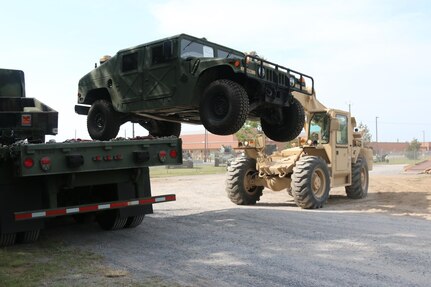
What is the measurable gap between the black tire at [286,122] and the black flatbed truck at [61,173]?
2353mm

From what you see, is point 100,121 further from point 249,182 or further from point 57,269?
point 249,182

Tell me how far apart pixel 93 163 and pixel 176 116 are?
312cm

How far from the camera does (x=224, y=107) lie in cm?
723

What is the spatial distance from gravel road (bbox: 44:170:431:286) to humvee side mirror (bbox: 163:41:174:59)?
2.90m

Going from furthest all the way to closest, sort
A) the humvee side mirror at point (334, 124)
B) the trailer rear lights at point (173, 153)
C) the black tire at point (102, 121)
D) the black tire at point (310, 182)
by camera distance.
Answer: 1. the humvee side mirror at point (334, 124)
2. the black tire at point (310, 182)
3. the black tire at point (102, 121)
4. the trailer rear lights at point (173, 153)

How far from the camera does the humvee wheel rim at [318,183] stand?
1147 centimetres

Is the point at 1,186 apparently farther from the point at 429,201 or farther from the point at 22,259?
the point at 429,201

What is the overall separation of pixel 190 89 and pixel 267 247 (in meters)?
2.72

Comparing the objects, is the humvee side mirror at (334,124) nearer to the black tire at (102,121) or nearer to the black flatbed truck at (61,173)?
the black tire at (102,121)

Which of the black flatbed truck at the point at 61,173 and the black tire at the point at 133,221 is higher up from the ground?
the black flatbed truck at the point at 61,173

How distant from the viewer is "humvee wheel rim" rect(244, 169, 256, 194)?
12.5 m

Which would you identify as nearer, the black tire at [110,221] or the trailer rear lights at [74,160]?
the trailer rear lights at [74,160]

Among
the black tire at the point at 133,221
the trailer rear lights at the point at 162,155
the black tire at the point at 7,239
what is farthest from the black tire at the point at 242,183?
the black tire at the point at 7,239

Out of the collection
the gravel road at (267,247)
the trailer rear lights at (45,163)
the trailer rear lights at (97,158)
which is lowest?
the gravel road at (267,247)
